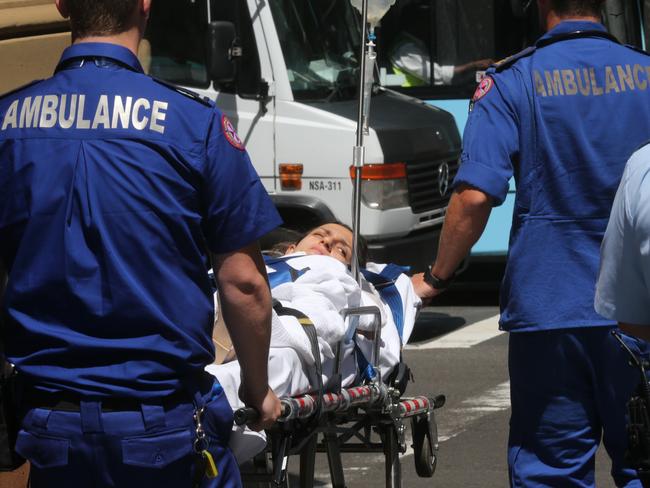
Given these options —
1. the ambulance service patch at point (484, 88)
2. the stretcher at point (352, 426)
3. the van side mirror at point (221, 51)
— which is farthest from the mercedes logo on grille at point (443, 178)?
the ambulance service patch at point (484, 88)

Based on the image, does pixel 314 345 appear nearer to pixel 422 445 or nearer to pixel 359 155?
pixel 422 445

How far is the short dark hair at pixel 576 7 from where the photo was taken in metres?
4.34

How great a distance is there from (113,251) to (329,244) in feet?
11.6

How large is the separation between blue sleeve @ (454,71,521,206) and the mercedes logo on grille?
6298mm

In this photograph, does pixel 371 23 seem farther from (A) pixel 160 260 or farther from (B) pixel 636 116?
(A) pixel 160 260

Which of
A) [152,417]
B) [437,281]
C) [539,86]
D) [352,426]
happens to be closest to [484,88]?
[539,86]

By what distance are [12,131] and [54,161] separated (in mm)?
147

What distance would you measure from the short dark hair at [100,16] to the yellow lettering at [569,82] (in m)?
1.65

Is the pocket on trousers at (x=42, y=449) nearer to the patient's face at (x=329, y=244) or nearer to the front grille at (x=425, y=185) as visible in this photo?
the patient's face at (x=329, y=244)

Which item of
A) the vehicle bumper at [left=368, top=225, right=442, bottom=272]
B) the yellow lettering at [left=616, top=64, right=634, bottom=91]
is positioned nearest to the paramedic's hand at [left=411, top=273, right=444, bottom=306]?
the yellow lettering at [left=616, top=64, right=634, bottom=91]

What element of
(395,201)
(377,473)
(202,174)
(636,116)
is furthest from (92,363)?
(395,201)

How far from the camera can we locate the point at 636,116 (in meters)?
4.34

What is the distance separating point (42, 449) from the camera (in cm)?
306

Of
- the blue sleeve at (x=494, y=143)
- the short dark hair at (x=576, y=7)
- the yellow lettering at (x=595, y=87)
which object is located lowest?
the blue sleeve at (x=494, y=143)
